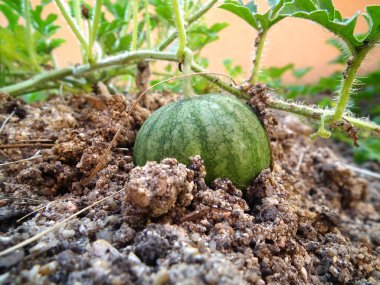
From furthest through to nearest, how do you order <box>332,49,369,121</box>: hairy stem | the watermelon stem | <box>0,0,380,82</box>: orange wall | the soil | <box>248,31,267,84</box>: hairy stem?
<box>0,0,380,82</box>: orange wall → <box>248,31,267,84</box>: hairy stem → the watermelon stem → <box>332,49,369,121</box>: hairy stem → the soil

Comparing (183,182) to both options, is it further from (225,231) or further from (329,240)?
(329,240)

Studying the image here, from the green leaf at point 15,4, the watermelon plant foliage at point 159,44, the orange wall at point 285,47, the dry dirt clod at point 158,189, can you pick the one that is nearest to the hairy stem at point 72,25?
the watermelon plant foliage at point 159,44

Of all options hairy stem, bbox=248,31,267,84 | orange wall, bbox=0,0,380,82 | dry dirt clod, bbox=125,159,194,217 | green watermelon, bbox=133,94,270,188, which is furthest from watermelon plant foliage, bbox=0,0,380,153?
orange wall, bbox=0,0,380,82

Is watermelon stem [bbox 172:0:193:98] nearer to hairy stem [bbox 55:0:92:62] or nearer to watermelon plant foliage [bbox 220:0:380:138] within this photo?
watermelon plant foliage [bbox 220:0:380:138]

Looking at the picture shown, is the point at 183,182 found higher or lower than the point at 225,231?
higher

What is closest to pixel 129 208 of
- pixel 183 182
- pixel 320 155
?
pixel 183 182

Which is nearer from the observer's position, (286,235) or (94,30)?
(286,235)
